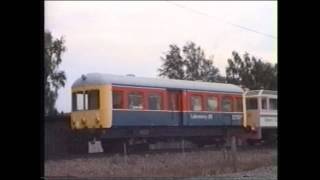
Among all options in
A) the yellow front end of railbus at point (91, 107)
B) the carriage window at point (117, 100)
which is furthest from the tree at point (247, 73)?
the yellow front end of railbus at point (91, 107)

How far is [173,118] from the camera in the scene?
64.2 feet

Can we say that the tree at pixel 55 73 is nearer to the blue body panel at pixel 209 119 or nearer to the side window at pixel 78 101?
the side window at pixel 78 101

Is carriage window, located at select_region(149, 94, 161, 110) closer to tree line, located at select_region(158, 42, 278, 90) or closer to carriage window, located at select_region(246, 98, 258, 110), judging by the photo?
tree line, located at select_region(158, 42, 278, 90)

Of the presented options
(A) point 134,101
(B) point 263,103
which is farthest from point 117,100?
(B) point 263,103

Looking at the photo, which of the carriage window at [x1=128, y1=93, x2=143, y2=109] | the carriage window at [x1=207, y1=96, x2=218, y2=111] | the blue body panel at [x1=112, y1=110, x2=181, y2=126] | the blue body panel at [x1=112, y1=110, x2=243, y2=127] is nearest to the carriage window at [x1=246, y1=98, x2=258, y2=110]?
the blue body panel at [x1=112, y1=110, x2=243, y2=127]

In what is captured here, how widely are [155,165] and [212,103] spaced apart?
7.17 m

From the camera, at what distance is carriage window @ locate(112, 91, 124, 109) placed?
60.5 feet

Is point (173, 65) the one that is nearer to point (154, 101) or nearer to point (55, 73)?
point (154, 101)

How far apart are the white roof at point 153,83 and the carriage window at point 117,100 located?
33cm
